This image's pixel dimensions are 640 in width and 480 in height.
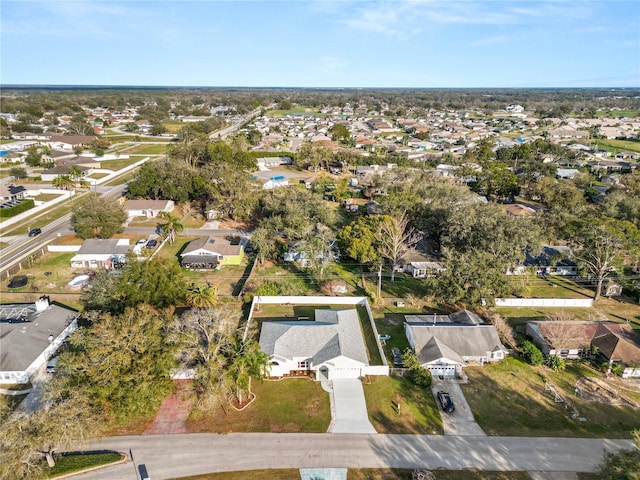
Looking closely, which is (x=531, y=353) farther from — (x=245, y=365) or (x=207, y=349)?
(x=207, y=349)

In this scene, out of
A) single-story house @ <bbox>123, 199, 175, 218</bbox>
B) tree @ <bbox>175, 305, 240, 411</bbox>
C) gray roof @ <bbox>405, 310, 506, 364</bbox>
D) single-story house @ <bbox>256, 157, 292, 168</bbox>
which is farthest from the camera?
single-story house @ <bbox>256, 157, 292, 168</bbox>

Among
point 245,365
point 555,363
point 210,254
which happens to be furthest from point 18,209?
point 555,363

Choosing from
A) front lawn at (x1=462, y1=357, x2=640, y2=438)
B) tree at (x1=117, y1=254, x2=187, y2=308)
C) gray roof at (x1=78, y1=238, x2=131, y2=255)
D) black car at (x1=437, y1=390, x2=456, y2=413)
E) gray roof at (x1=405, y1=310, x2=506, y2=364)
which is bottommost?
front lawn at (x1=462, y1=357, x2=640, y2=438)

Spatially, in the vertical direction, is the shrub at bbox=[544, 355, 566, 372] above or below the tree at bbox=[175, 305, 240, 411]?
below

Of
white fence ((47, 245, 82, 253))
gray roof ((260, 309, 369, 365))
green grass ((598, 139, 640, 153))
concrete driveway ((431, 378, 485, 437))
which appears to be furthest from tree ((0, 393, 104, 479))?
green grass ((598, 139, 640, 153))

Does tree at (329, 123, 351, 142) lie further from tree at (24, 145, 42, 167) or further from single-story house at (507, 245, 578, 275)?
single-story house at (507, 245, 578, 275)

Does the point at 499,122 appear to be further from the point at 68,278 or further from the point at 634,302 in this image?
the point at 68,278

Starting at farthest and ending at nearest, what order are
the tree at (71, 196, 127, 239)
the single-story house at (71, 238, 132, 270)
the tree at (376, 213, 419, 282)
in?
the tree at (71, 196, 127, 239) < the single-story house at (71, 238, 132, 270) < the tree at (376, 213, 419, 282)
